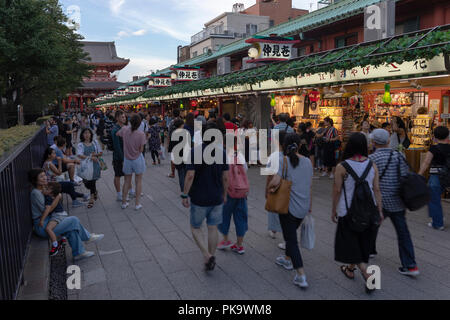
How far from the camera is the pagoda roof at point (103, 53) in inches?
2505

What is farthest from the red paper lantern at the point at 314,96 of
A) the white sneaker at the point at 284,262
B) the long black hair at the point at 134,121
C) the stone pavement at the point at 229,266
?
the white sneaker at the point at 284,262

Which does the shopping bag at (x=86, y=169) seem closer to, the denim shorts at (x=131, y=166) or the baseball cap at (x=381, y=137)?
the denim shorts at (x=131, y=166)

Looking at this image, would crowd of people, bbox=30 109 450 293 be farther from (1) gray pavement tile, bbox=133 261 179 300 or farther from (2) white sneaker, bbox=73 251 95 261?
(1) gray pavement tile, bbox=133 261 179 300

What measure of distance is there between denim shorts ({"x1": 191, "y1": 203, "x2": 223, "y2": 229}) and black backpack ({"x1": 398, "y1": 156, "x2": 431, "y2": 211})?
→ 220cm

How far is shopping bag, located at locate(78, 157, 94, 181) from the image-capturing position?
752 cm

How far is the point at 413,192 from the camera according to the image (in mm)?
4051

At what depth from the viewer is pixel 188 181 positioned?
13.9 ft

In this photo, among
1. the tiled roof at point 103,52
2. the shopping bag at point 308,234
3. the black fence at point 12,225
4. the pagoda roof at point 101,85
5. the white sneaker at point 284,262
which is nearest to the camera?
the black fence at point 12,225

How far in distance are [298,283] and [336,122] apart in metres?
9.70

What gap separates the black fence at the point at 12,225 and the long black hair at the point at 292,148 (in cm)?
301

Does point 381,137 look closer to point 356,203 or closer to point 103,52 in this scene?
point 356,203

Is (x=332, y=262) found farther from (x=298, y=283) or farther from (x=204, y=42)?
(x=204, y=42)

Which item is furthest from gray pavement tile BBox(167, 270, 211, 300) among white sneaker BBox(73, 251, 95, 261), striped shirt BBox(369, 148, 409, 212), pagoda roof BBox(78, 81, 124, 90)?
pagoda roof BBox(78, 81, 124, 90)
